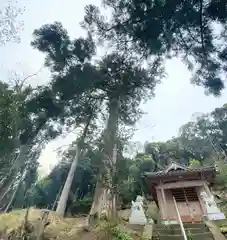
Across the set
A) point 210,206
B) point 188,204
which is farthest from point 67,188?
point 210,206

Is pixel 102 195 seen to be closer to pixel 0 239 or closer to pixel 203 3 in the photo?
pixel 0 239

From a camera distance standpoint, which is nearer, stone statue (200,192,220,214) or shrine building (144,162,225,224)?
stone statue (200,192,220,214)

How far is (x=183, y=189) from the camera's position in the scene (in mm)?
12812

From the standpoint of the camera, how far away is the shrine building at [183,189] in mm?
11914

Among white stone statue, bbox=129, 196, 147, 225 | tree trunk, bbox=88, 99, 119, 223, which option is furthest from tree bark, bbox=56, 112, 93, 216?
tree trunk, bbox=88, 99, 119, 223

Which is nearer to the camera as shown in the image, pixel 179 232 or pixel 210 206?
pixel 179 232

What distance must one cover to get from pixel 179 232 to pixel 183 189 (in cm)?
560

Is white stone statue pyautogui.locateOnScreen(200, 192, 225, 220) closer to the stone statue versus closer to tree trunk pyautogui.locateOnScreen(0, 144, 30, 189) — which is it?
the stone statue

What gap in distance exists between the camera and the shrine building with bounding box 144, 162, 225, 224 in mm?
11914

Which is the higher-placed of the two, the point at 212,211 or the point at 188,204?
the point at 188,204

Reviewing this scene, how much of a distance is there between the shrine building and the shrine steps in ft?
12.1

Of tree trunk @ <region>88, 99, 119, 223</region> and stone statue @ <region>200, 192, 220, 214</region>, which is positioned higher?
stone statue @ <region>200, 192, 220, 214</region>

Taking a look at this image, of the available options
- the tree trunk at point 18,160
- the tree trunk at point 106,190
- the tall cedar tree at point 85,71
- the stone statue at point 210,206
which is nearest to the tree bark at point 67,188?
the tall cedar tree at point 85,71

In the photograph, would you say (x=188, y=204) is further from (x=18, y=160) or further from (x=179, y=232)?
(x=18, y=160)
